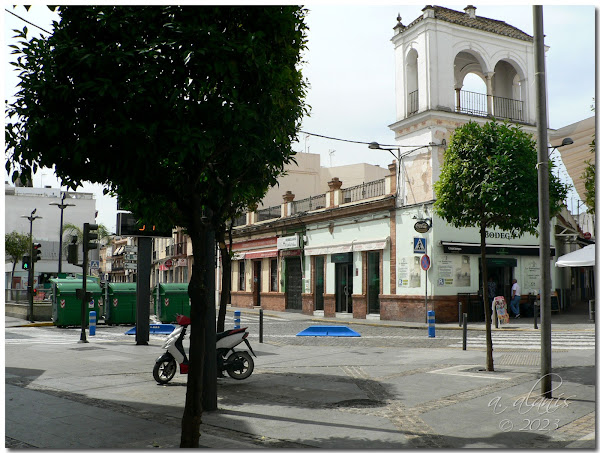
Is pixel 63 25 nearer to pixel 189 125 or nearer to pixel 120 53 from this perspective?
pixel 120 53

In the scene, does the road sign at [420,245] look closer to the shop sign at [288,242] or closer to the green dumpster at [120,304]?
the green dumpster at [120,304]

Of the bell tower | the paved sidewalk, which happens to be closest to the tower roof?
the bell tower

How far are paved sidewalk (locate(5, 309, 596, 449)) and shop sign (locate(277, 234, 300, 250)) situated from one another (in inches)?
795

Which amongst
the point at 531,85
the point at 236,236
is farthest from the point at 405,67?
the point at 236,236

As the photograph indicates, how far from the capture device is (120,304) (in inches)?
922

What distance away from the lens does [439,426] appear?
703 cm

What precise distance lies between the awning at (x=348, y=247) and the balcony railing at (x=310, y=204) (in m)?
2.62

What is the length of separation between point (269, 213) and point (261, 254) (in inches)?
141

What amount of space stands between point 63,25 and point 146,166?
6.13 feet

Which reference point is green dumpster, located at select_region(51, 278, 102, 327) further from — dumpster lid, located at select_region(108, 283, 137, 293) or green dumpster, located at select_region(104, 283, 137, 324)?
green dumpster, located at select_region(104, 283, 137, 324)

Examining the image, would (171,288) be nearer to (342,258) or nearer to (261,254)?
(342,258)

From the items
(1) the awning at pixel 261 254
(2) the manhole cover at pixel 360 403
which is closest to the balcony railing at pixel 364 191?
(1) the awning at pixel 261 254

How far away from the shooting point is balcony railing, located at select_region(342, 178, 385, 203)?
2855 cm

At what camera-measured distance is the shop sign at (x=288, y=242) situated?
3366 cm
